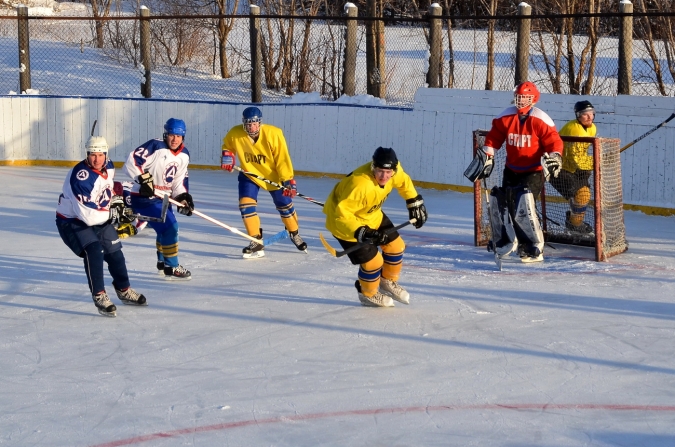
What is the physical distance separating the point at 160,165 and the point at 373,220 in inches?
65.6

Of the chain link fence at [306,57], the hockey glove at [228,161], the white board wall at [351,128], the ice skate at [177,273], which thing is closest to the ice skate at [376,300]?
the ice skate at [177,273]

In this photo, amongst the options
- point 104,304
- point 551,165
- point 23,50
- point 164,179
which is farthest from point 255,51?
point 104,304

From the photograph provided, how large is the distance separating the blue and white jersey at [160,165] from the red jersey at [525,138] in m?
2.04

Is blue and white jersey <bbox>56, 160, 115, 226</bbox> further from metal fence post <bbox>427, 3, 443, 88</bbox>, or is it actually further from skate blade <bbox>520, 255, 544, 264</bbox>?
metal fence post <bbox>427, 3, 443, 88</bbox>

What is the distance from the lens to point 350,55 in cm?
1037

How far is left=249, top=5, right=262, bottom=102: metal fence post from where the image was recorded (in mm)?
10500

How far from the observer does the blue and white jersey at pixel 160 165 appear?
5.66 meters

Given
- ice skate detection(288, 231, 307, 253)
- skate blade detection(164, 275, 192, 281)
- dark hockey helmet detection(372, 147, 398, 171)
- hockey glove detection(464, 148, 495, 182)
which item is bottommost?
skate blade detection(164, 275, 192, 281)

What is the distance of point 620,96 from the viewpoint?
316 inches

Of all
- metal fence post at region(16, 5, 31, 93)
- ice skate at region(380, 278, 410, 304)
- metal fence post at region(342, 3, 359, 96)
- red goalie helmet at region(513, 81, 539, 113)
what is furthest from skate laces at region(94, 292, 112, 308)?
metal fence post at region(16, 5, 31, 93)

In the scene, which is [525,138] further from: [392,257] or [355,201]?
[355,201]

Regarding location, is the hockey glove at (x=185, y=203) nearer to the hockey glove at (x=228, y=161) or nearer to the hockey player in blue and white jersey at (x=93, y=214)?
the hockey glove at (x=228, y=161)

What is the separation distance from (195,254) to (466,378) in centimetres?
311

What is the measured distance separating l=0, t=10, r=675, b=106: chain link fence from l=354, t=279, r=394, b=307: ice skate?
181 inches
